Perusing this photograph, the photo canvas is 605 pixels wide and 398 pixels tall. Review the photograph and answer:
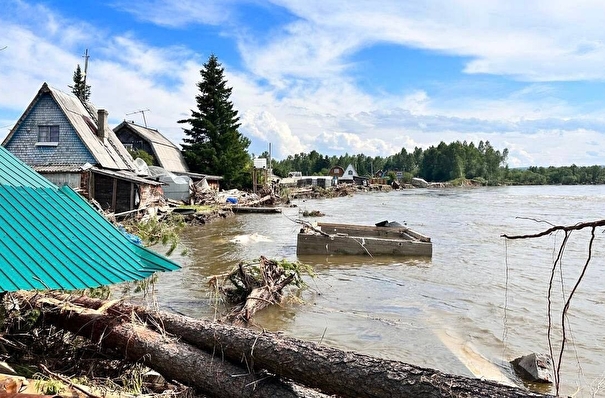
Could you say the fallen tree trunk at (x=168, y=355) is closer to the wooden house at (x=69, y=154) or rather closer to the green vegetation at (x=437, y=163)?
the wooden house at (x=69, y=154)

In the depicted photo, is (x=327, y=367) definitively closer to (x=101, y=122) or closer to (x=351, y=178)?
(x=101, y=122)

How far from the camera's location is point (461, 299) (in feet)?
36.6

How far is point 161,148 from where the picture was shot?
132 feet

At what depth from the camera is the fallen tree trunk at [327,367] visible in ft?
11.5

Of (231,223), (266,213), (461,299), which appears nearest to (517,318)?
(461,299)

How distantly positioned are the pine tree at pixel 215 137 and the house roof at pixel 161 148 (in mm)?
1925

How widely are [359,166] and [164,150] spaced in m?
108

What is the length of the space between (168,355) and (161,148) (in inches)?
1486

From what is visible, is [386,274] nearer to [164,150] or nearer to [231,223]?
[231,223]

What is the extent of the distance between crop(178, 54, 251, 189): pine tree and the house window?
22.0 metres

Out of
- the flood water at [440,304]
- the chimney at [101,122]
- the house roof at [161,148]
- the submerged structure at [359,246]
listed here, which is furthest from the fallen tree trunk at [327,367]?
the house roof at [161,148]

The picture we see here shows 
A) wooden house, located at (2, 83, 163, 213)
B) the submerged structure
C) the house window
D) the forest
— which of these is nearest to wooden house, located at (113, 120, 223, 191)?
wooden house, located at (2, 83, 163, 213)

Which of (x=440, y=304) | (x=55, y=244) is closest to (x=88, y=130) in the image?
(x=440, y=304)

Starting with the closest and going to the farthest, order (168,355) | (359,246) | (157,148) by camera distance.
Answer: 1. (168,355)
2. (359,246)
3. (157,148)
